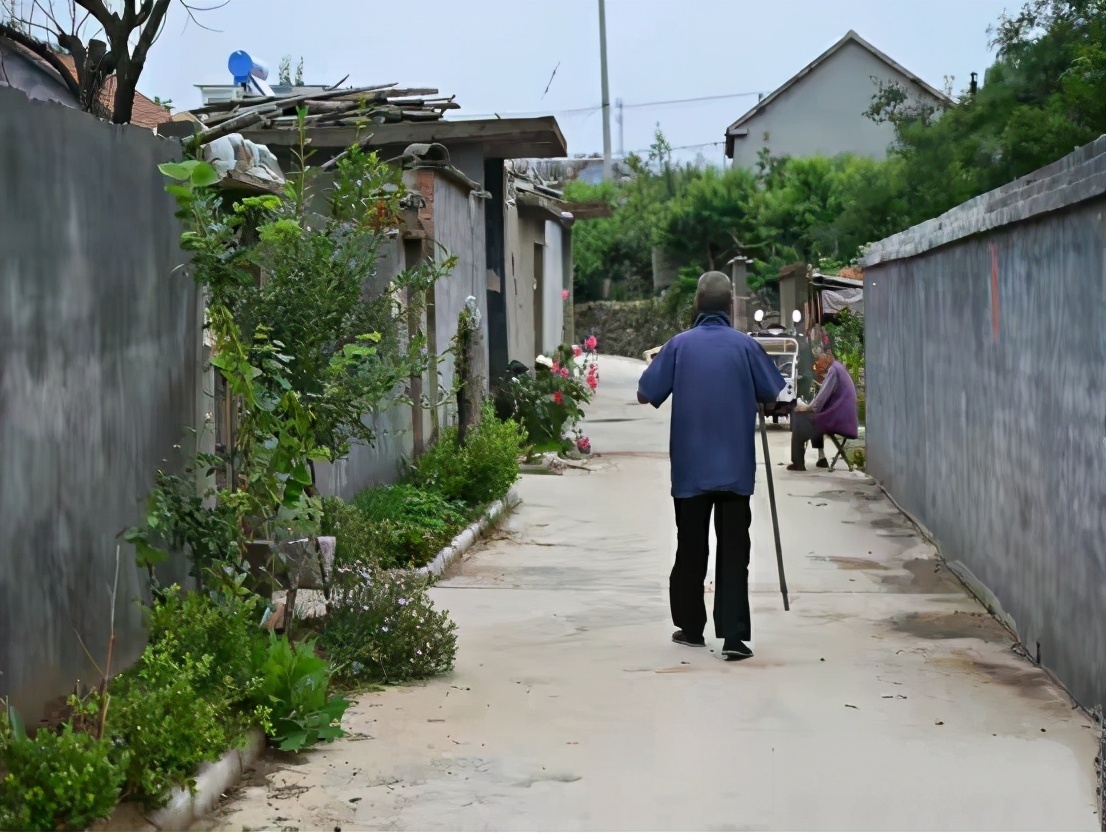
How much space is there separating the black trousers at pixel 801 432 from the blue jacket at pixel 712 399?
8997 millimetres

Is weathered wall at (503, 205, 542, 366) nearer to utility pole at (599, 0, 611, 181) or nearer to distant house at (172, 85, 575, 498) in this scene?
distant house at (172, 85, 575, 498)

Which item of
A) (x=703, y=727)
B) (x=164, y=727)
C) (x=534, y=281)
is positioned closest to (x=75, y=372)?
(x=164, y=727)

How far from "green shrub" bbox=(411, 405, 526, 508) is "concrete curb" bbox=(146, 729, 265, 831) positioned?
6708mm

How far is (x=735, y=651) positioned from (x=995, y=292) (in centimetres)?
277

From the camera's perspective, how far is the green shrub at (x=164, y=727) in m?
4.61

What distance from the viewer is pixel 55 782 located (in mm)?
4211

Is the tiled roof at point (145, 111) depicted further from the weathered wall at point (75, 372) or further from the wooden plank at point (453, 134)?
the weathered wall at point (75, 372)

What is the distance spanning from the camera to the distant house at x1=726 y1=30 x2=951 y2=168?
158ft

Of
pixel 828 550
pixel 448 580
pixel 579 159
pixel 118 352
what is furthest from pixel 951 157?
pixel 579 159

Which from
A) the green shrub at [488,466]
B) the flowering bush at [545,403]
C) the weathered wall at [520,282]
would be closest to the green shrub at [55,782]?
the green shrub at [488,466]

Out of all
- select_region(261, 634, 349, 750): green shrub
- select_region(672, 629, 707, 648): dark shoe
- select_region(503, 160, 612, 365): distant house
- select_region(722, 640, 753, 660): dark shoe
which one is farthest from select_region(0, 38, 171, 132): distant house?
select_region(261, 634, 349, 750): green shrub

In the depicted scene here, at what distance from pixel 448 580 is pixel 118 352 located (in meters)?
4.44

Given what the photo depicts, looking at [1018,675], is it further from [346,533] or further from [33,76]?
[33,76]

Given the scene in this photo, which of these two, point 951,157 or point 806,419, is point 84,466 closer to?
point 806,419
